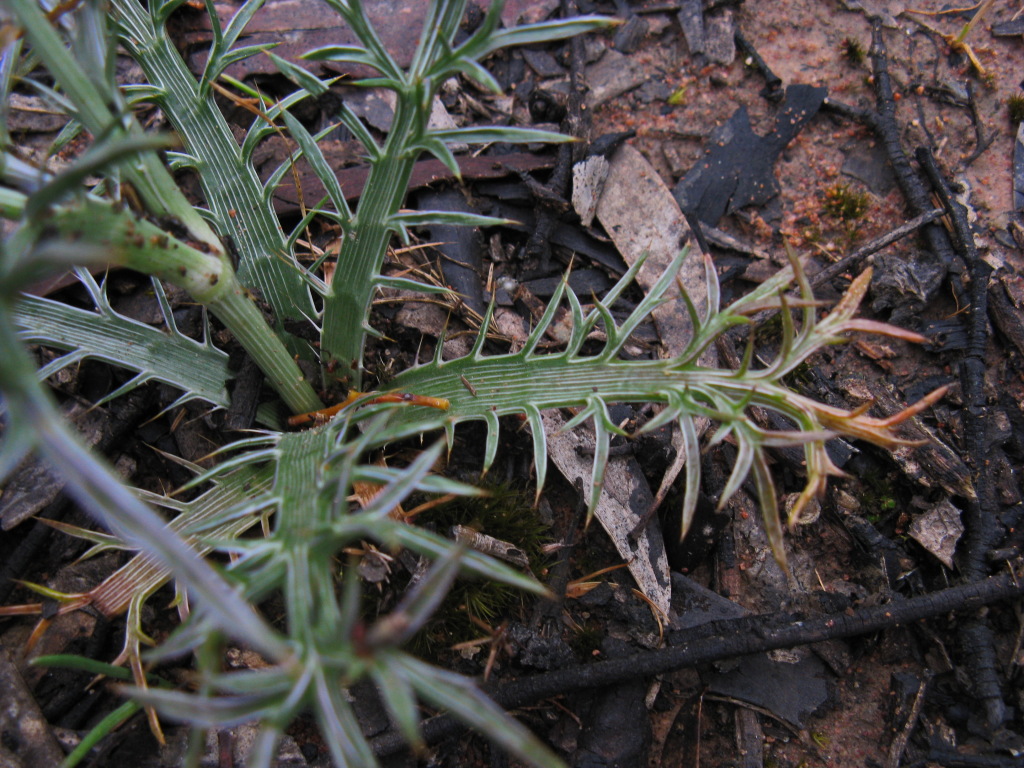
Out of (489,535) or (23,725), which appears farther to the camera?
(489,535)

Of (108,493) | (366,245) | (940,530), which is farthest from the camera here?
(940,530)

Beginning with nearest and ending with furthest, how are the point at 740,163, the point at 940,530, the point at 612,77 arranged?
the point at 940,530 → the point at 740,163 → the point at 612,77

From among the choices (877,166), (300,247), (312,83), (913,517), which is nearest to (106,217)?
(312,83)

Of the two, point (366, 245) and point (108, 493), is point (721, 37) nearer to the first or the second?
point (366, 245)

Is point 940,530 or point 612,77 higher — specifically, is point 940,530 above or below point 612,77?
below

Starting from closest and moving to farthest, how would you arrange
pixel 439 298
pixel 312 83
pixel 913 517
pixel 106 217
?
pixel 106 217
pixel 312 83
pixel 913 517
pixel 439 298

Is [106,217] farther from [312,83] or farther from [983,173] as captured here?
[983,173]

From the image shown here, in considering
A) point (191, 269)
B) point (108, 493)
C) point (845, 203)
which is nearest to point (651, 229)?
point (845, 203)

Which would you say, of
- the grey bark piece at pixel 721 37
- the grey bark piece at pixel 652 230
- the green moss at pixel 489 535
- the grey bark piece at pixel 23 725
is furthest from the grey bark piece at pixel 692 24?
the grey bark piece at pixel 23 725

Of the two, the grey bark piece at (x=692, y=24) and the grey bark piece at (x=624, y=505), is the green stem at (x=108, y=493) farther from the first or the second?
the grey bark piece at (x=692, y=24)
